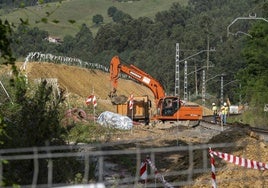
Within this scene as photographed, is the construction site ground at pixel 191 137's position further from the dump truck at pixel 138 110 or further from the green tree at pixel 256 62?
the green tree at pixel 256 62

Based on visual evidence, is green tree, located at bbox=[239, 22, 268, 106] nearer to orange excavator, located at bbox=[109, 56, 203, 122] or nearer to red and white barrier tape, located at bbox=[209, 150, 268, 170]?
orange excavator, located at bbox=[109, 56, 203, 122]

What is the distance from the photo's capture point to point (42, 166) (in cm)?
1342

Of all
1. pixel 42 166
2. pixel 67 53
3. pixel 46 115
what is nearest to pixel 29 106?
pixel 46 115

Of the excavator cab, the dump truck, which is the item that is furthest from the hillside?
the excavator cab

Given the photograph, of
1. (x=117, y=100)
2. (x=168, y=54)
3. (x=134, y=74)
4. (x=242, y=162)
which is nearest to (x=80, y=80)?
(x=134, y=74)

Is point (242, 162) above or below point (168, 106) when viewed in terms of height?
below

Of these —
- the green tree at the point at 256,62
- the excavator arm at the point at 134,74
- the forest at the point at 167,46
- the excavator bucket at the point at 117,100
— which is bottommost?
the excavator bucket at the point at 117,100

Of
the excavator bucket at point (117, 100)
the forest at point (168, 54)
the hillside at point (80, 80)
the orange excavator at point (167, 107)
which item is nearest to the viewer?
the forest at point (168, 54)

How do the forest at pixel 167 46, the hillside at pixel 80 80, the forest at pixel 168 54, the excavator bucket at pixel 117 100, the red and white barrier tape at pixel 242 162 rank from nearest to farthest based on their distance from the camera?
the forest at pixel 168 54 < the red and white barrier tape at pixel 242 162 < the excavator bucket at pixel 117 100 < the hillside at pixel 80 80 < the forest at pixel 167 46

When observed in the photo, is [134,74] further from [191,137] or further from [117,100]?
[191,137]

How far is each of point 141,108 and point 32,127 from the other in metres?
34.6

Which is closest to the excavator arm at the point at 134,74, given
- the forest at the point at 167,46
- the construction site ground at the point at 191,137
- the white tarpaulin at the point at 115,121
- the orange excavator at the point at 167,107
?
the orange excavator at the point at 167,107

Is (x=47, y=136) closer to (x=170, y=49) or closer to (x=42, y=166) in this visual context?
(x=42, y=166)

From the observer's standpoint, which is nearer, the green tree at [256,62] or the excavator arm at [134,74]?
the excavator arm at [134,74]
